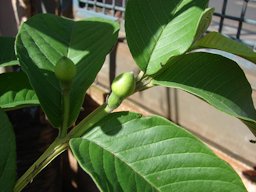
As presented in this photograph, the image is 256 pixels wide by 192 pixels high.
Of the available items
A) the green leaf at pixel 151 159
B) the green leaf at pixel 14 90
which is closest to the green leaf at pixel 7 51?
the green leaf at pixel 14 90

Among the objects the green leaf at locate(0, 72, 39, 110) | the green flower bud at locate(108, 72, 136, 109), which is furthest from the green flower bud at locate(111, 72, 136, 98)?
the green leaf at locate(0, 72, 39, 110)

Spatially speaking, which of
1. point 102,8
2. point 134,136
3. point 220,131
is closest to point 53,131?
point 102,8

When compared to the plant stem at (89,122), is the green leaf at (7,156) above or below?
below

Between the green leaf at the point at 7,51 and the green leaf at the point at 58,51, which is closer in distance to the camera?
the green leaf at the point at 58,51

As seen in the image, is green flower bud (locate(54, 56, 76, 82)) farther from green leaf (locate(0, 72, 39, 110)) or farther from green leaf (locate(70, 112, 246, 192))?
green leaf (locate(0, 72, 39, 110))

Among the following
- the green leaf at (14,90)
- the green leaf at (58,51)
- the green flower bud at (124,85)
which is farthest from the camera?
the green leaf at (14,90)

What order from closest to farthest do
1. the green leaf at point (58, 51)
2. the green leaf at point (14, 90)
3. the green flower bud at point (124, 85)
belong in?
1. the green flower bud at point (124, 85)
2. the green leaf at point (58, 51)
3. the green leaf at point (14, 90)

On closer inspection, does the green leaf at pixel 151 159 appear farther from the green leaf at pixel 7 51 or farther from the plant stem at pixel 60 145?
the green leaf at pixel 7 51
